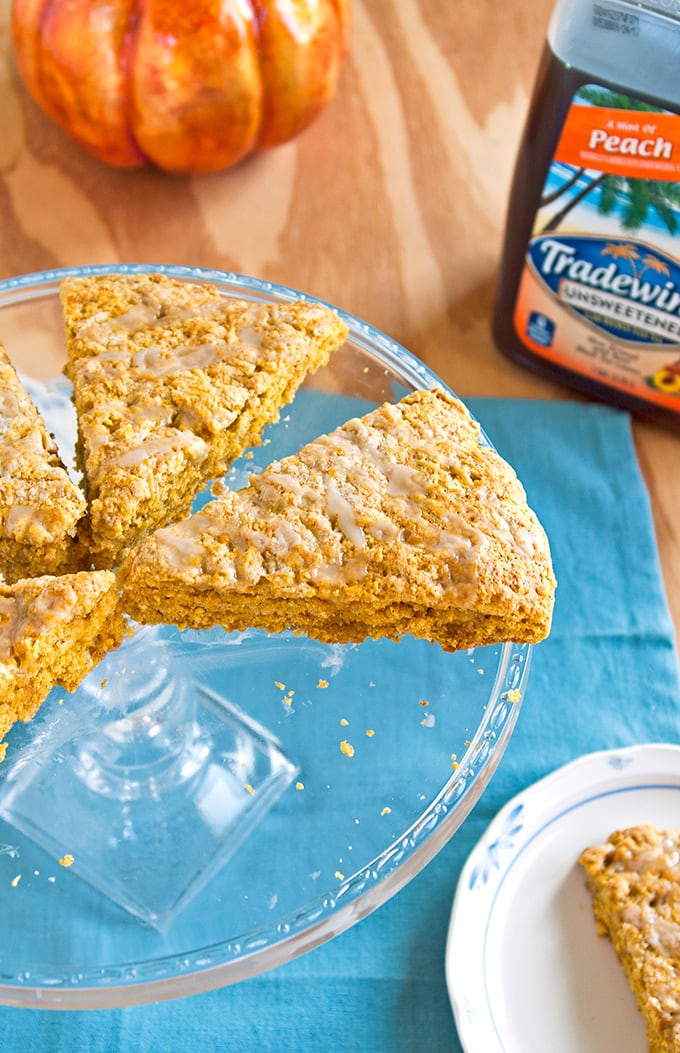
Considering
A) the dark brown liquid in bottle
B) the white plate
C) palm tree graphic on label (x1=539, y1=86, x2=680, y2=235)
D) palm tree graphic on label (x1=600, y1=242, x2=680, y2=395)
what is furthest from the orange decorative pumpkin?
the white plate

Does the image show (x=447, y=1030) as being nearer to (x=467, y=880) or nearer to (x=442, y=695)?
(x=467, y=880)

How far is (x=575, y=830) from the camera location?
1.82 metres

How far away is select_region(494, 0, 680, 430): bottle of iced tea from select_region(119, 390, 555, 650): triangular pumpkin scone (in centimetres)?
69

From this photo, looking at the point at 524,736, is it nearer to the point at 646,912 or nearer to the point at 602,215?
the point at 646,912

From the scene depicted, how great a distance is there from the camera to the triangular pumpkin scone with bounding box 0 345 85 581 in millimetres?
1454

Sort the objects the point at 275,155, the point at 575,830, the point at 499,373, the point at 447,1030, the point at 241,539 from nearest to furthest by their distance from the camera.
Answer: the point at 241,539 → the point at 447,1030 → the point at 575,830 → the point at 499,373 → the point at 275,155

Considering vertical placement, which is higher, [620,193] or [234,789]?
[620,193]

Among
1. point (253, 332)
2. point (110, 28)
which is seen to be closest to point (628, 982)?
point (253, 332)

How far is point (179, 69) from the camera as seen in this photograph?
87.9 inches

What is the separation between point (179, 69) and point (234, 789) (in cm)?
146

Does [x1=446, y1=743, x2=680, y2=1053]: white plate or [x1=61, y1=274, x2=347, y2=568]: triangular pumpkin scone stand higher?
[x1=61, y1=274, x2=347, y2=568]: triangular pumpkin scone

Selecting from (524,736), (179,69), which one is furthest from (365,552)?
(179,69)

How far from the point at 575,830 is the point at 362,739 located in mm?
513

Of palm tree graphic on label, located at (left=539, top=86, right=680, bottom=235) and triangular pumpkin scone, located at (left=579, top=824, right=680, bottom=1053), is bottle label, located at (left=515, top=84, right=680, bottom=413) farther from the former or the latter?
triangular pumpkin scone, located at (left=579, top=824, right=680, bottom=1053)
